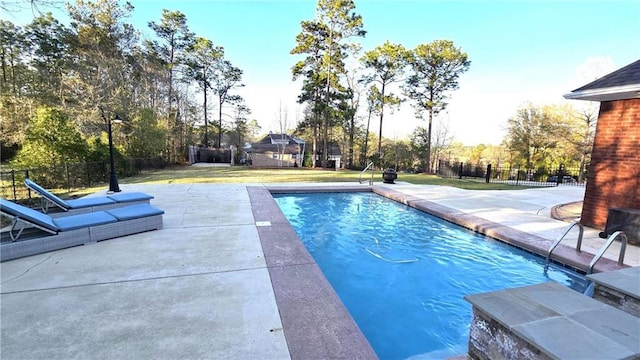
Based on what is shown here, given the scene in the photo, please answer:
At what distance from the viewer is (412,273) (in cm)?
463

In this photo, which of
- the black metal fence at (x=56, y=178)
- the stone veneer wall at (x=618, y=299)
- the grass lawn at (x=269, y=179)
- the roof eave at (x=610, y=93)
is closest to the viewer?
the stone veneer wall at (x=618, y=299)

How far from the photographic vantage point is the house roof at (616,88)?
515 cm

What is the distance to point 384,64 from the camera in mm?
23516

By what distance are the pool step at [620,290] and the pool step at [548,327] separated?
0.50 m

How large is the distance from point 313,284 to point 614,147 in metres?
6.92

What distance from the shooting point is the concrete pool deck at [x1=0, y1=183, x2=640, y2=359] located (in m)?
2.10

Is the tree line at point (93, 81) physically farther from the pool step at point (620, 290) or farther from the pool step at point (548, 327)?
the pool step at point (620, 290)

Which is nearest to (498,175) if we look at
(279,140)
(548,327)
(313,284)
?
(279,140)

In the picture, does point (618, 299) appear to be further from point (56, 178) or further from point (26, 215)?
point (56, 178)

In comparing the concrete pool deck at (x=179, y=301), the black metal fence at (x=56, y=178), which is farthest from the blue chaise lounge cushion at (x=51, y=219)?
the black metal fence at (x=56, y=178)

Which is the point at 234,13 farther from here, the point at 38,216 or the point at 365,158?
the point at 365,158

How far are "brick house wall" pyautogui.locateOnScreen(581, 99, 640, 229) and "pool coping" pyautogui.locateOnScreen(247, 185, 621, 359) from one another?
1963mm

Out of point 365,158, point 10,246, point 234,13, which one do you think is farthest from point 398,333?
point 365,158

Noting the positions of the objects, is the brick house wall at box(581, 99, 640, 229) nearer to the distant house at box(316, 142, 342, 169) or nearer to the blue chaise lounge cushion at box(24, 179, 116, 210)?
the blue chaise lounge cushion at box(24, 179, 116, 210)
